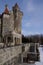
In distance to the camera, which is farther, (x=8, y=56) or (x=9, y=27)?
(x=9, y=27)

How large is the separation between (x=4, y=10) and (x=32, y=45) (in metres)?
5.04

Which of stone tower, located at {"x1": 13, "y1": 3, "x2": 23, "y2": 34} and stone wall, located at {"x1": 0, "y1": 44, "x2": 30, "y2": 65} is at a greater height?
stone tower, located at {"x1": 13, "y1": 3, "x2": 23, "y2": 34}

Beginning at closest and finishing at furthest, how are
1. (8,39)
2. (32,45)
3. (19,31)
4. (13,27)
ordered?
(8,39) → (13,27) → (19,31) → (32,45)

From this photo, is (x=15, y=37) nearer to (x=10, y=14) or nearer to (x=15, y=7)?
(x=10, y=14)

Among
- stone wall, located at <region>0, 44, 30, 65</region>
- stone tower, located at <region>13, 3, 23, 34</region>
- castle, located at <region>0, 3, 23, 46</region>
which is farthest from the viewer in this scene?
stone tower, located at <region>13, 3, 23, 34</region>

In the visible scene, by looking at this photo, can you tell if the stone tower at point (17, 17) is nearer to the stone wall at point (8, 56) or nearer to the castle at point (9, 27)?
the castle at point (9, 27)

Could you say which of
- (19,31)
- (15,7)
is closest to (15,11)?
(15,7)

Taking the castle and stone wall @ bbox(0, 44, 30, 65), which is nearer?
stone wall @ bbox(0, 44, 30, 65)

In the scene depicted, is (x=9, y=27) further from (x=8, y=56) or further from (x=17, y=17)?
(x=8, y=56)

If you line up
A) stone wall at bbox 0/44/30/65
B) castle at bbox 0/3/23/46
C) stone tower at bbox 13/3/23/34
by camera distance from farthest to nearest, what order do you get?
stone tower at bbox 13/3/23/34 < castle at bbox 0/3/23/46 < stone wall at bbox 0/44/30/65

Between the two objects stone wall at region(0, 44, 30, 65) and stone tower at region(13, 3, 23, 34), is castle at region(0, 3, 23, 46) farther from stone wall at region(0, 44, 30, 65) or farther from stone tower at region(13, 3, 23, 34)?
stone wall at region(0, 44, 30, 65)

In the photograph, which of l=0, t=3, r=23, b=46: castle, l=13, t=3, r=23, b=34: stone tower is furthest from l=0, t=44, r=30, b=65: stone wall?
l=13, t=3, r=23, b=34: stone tower

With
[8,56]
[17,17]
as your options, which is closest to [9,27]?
[17,17]

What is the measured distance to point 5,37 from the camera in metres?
14.4
